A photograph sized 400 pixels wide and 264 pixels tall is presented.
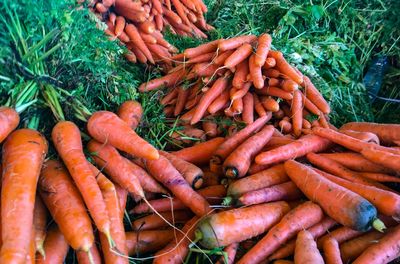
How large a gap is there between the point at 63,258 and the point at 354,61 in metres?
2.84

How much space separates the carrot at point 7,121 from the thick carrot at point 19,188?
0.03m

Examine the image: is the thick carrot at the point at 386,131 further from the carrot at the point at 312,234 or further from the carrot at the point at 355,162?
the carrot at the point at 312,234

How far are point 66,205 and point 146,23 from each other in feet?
5.47

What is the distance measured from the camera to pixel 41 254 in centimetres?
156

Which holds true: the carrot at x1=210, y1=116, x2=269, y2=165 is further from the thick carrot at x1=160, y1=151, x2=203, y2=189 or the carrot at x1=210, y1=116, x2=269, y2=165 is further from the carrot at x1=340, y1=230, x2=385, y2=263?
the carrot at x1=340, y1=230, x2=385, y2=263

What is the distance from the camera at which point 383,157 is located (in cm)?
190

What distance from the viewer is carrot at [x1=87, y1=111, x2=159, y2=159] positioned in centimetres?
188

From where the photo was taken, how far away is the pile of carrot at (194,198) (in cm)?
161

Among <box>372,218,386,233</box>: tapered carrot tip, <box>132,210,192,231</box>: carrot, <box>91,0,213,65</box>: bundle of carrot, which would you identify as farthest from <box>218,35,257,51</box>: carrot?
<box>372,218,386,233</box>: tapered carrot tip

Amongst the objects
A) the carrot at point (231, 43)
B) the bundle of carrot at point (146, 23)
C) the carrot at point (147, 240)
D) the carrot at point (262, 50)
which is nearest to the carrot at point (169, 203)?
the carrot at point (147, 240)

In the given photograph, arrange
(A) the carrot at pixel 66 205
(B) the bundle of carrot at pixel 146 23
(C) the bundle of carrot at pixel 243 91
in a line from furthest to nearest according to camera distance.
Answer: (B) the bundle of carrot at pixel 146 23 → (C) the bundle of carrot at pixel 243 91 → (A) the carrot at pixel 66 205

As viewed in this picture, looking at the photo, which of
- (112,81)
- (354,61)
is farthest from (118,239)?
(354,61)

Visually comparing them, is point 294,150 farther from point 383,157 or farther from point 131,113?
point 131,113

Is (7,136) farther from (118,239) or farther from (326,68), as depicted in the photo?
(326,68)
